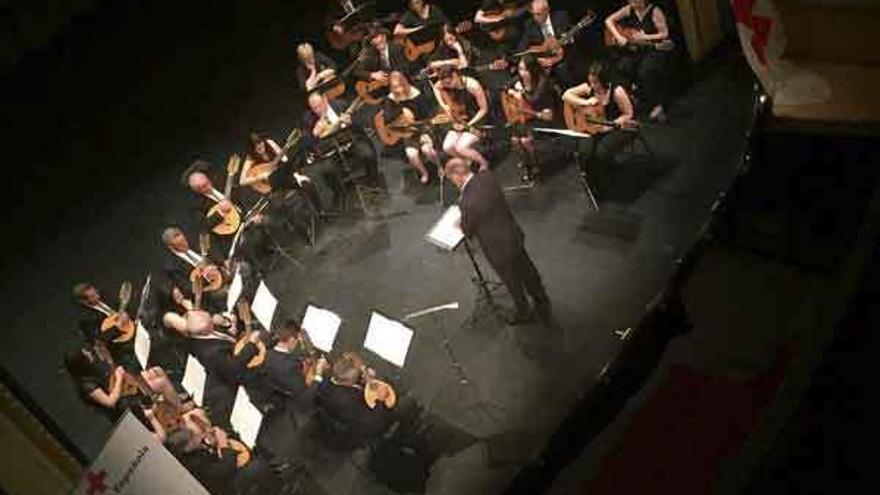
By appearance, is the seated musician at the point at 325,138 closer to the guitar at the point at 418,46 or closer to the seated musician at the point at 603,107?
the guitar at the point at 418,46

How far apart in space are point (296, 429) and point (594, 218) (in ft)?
11.4

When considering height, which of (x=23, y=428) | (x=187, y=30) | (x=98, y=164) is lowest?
(x=23, y=428)

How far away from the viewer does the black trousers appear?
711 centimetres

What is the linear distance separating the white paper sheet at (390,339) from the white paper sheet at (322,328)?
349 millimetres

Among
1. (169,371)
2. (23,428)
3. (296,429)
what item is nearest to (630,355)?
(296,429)

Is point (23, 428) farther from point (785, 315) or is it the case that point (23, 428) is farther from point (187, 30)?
point (785, 315)

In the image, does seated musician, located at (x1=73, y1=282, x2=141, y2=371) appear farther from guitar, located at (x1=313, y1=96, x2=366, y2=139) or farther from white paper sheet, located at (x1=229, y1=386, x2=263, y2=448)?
guitar, located at (x1=313, y1=96, x2=366, y2=139)

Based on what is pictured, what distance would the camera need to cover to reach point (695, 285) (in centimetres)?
676

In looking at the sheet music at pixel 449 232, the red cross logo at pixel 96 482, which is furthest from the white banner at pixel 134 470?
the sheet music at pixel 449 232

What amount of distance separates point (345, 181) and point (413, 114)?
112 cm

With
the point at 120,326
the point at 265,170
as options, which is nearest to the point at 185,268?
the point at 120,326

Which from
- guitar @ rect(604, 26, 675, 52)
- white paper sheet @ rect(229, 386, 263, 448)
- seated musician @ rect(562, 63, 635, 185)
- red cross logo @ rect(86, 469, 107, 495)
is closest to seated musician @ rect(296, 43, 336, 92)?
seated musician @ rect(562, 63, 635, 185)

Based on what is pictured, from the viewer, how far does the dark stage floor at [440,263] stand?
7.27 metres

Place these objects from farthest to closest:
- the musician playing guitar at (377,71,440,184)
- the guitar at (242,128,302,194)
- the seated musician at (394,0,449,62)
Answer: the seated musician at (394,0,449,62) < the musician playing guitar at (377,71,440,184) < the guitar at (242,128,302,194)
